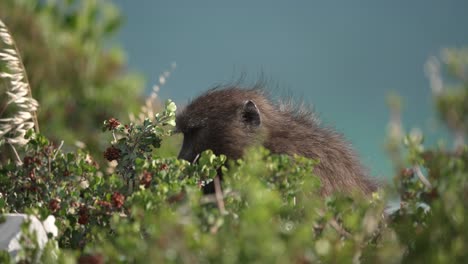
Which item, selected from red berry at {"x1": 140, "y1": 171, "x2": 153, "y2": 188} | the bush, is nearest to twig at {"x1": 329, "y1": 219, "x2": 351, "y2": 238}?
the bush

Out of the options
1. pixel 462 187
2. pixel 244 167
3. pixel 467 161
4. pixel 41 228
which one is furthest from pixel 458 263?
pixel 41 228

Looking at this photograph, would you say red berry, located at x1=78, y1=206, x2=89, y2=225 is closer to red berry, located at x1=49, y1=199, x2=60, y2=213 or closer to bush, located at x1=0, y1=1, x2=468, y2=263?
bush, located at x1=0, y1=1, x2=468, y2=263

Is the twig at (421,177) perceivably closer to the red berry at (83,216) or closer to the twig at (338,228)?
the twig at (338,228)

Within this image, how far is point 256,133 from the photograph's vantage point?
590 cm

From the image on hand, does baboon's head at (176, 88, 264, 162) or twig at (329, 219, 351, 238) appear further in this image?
baboon's head at (176, 88, 264, 162)

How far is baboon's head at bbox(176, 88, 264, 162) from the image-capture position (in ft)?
19.3

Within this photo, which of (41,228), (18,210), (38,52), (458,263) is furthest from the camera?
(38,52)

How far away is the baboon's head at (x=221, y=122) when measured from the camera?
5871 millimetres

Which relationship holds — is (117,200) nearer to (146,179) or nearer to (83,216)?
(146,179)

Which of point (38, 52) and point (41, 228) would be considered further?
point (38, 52)

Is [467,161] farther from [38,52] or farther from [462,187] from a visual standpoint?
[38,52]

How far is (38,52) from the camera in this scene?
13266mm

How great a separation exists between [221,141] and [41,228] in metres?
2.20

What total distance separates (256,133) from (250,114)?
0.53ft
